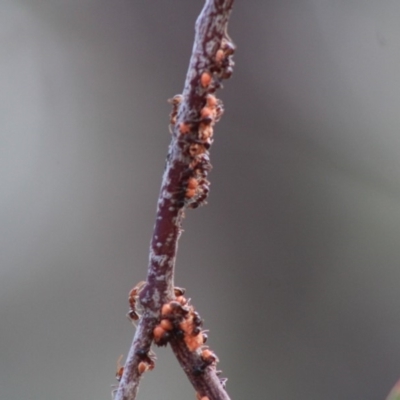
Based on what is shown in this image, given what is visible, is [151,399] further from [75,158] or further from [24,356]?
[75,158]

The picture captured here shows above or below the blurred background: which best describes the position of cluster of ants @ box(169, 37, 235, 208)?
below

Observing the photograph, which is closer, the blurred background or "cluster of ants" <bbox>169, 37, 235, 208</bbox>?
"cluster of ants" <bbox>169, 37, 235, 208</bbox>

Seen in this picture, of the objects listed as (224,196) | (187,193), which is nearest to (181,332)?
(187,193)

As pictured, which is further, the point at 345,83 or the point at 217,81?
the point at 345,83

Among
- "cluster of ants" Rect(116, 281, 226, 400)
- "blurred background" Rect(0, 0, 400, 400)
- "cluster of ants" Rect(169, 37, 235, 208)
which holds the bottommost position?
"cluster of ants" Rect(116, 281, 226, 400)

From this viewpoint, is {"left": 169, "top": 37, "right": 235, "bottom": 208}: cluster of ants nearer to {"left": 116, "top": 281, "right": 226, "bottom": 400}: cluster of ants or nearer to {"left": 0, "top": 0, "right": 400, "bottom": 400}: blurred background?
{"left": 116, "top": 281, "right": 226, "bottom": 400}: cluster of ants

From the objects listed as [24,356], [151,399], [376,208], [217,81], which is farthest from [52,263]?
[217,81]

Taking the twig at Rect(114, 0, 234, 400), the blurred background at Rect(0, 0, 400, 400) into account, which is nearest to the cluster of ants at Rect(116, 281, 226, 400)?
the twig at Rect(114, 0, 234, 400)
